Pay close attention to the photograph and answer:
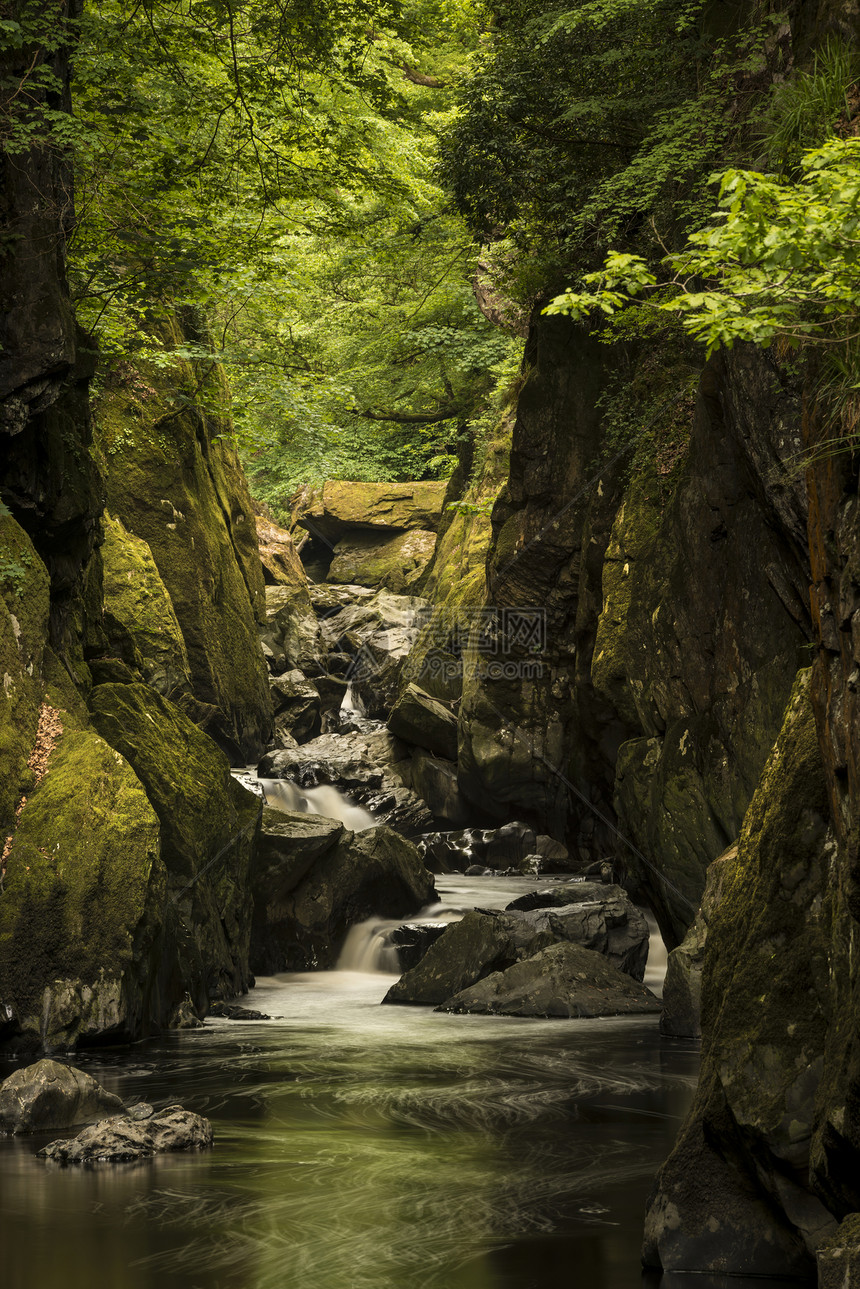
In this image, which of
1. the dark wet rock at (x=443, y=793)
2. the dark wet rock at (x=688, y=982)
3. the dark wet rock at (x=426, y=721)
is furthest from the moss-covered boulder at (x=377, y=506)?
the dark wet rock at (x=688, y=982)

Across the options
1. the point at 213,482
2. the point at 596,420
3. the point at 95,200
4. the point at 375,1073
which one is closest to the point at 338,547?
the point at 213,482

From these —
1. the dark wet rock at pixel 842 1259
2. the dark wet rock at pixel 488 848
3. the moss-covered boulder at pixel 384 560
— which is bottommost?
the dark wet rock at pixel 842 1259

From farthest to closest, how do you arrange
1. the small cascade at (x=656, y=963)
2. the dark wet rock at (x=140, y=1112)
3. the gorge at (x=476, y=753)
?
the small cascade at (x=656, y=963)
the dark wet rock at (x=140, y=1112)
the gorge at (x=476, y=753)

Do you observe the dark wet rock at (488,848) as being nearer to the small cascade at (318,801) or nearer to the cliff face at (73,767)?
the small cascade at (318,801)

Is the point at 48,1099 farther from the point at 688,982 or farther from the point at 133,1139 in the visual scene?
the point at 688,982

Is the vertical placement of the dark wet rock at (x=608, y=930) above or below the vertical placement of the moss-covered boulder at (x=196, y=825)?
below

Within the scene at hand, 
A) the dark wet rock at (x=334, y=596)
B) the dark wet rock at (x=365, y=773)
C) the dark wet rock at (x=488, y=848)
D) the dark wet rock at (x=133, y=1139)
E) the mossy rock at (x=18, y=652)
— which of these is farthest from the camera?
the dark wet rock at (x=334, y=596)

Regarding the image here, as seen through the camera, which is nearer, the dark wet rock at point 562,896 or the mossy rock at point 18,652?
the mossy rock at point 18,652

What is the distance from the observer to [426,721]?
846 inches

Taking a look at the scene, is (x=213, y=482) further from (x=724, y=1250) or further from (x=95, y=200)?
(x=724, y=1250)

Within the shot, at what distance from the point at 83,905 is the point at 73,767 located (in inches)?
52.2

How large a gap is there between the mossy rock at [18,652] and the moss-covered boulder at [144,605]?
634 cm

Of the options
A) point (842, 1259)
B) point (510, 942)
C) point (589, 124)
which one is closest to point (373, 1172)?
point (842, 1259)

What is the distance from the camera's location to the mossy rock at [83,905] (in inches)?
354
